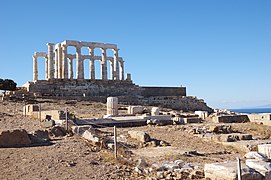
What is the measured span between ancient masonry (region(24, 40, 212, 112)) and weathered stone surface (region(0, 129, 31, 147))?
22.2 meters

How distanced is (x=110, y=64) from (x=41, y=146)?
34292 mm

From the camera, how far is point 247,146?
13.5 metres

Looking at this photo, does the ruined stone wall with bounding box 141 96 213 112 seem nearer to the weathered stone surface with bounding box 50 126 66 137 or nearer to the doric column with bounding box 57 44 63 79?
the doric column with bounding box 57 44 63 79

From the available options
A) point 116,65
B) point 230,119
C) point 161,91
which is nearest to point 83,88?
point 116,65

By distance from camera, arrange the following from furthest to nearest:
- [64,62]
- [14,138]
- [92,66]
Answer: [92,66] < [64,62] < [14,138]

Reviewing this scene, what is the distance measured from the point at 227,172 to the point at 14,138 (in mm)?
7344

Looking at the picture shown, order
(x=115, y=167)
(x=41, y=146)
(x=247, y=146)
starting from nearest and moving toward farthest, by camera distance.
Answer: (x=115, y=167)
(x=41, y=146)
(x=247, y=146)

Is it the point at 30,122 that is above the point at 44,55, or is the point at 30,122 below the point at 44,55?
below

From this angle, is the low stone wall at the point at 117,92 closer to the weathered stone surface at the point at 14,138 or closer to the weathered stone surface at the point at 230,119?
the weathered stone surface at the point at 230,119

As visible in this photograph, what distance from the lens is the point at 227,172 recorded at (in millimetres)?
7742

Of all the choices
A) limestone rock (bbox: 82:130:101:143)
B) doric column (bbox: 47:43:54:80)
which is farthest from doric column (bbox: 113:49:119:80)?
limestone rock (bbox: 82:130:101:143)

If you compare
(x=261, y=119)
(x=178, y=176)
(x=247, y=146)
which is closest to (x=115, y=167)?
(x=178, y=176)

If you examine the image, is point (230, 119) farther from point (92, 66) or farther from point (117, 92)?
point (92, 66)

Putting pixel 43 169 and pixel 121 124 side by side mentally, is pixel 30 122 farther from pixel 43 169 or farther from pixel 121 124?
pixel 43 169
